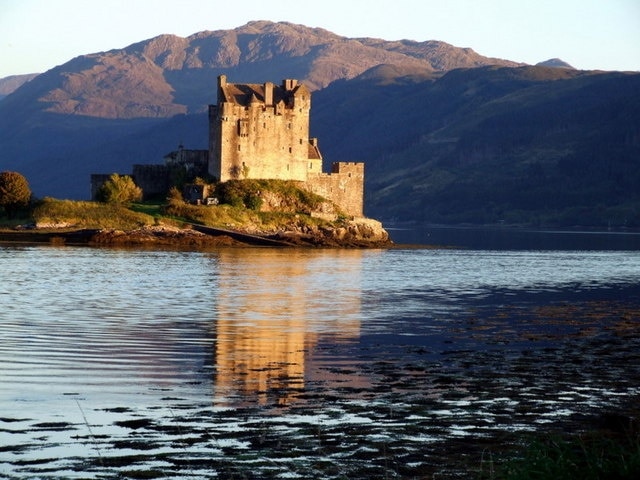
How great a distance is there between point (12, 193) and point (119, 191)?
9.65 m

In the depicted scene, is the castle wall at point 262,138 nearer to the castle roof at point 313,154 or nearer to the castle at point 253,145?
the castle at point 253,145

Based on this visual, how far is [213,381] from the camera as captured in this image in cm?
2411

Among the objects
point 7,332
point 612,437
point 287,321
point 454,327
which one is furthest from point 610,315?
point 612,437

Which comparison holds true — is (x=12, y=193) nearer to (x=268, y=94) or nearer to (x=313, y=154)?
(x=268, y=94)

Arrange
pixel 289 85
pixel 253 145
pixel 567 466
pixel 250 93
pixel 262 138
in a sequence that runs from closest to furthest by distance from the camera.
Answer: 1. pixel 567 466
2. pixel 253 145
3. pixel 262 138
4. pixel 250 93
5. pixel 289 85

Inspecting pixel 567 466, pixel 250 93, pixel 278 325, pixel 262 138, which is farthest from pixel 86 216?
pixel 567 466

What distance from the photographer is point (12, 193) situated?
107188 millimetres

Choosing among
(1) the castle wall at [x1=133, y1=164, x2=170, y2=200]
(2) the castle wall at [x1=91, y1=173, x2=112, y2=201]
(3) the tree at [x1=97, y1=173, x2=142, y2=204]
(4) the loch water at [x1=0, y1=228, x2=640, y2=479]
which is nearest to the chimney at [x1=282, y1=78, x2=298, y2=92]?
(1) the castle wall at [x1=133, y1=164, x2=170, y2=200]

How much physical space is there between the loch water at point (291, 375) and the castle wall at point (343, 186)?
63941mm

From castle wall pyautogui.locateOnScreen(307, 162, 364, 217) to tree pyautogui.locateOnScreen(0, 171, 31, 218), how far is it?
28125mm

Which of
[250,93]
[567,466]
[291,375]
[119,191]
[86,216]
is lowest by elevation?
[291,375]

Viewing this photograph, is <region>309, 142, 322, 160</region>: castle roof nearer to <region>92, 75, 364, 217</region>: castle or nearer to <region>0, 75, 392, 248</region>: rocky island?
<region>0, 75, 392, 248</region>: rocky island

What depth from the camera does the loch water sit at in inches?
674

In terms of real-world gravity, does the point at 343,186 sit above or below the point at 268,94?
below
